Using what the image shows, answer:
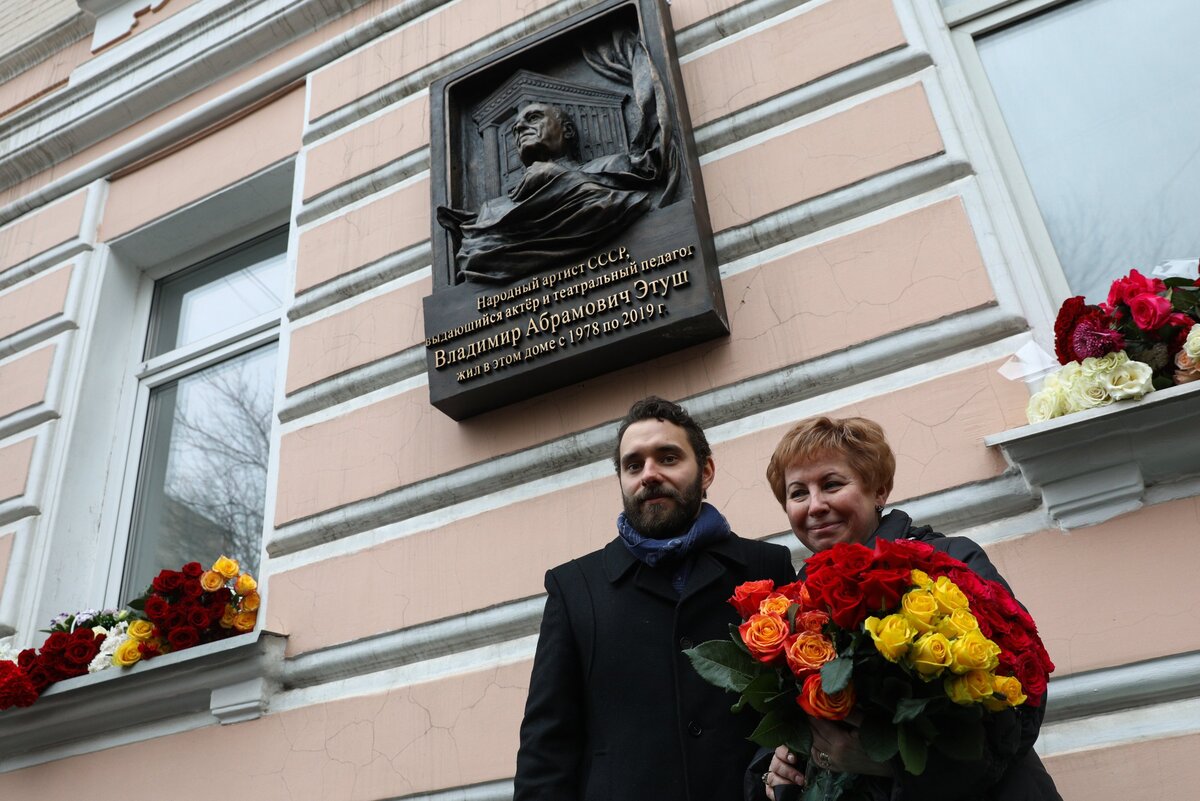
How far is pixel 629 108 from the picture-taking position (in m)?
3.77

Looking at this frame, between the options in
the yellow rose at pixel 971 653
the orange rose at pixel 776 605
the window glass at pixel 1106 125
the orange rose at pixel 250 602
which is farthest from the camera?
the orange rose at pixel 250 602

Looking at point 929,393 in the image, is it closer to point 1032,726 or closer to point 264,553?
point 1032,726

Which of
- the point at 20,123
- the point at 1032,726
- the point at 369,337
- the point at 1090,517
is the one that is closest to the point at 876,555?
the point at 1032,726

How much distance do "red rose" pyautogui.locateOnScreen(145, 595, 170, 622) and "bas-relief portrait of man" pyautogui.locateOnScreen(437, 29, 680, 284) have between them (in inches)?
63.7

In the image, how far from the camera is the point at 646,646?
2.15m

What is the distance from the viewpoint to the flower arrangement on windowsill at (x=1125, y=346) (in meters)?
2.42

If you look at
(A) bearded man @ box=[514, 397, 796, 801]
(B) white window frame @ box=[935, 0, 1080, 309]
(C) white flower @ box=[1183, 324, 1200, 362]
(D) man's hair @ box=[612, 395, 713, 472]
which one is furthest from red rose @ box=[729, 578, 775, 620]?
(B) white window frame @ box=[935, 0, 1080, 309]

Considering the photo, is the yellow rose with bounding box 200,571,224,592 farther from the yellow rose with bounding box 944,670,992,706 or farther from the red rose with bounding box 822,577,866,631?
the yellow rose with bounding box 944,670,992,706

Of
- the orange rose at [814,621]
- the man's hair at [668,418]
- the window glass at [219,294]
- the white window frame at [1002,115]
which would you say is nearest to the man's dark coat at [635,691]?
the man's hair at [668,418]

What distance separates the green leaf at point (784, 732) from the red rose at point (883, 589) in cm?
24

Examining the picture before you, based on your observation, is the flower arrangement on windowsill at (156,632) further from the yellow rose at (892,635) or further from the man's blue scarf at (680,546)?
the yellow rose at (892,635)

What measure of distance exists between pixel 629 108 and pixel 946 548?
2.38 meters

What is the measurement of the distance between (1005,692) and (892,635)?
0.18 m

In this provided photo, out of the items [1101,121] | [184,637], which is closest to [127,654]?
[184,637]
